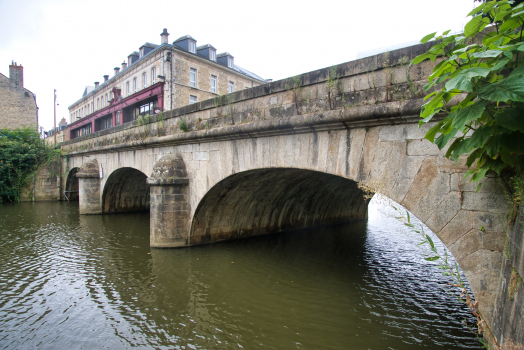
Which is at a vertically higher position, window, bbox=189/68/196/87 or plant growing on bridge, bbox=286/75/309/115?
window, bbox=189/68/196/87

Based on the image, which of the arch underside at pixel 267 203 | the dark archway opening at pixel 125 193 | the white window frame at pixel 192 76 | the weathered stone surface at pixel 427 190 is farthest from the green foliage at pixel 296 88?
the white window frame at pixel 192 76

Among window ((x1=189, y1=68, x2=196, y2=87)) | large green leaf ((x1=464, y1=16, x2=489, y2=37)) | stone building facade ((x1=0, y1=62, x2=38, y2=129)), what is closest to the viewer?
Result: large green leaf ((x1=464, y1=16, x2=489, y2=37))

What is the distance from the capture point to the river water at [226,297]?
4.00m

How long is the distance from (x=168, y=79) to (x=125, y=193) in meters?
9.68

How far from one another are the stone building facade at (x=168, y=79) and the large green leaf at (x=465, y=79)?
707 inches

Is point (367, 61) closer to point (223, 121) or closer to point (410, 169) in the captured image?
point (410, 169)

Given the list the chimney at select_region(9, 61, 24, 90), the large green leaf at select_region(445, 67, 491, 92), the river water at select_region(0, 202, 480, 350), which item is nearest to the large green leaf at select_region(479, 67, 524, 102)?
the large green leaf at select_region(445, 67, 491, 92)

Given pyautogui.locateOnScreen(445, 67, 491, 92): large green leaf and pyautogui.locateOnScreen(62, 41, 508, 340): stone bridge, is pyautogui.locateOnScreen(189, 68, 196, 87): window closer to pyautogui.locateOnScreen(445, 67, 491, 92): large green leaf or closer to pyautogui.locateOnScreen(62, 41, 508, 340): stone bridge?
pyautogui.locateOnScreen(62, 41, 508, 340): stone bridge

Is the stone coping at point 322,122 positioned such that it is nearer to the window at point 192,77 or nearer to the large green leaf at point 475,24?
the large green leaf at point 475,24

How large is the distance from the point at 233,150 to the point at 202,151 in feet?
3.88

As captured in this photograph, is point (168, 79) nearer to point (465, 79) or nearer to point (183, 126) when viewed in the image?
point (183, 126)

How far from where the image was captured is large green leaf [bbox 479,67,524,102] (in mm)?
1826

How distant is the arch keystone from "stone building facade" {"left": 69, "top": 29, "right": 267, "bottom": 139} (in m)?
12.3

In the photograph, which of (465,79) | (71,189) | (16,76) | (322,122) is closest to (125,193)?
(71,189)
